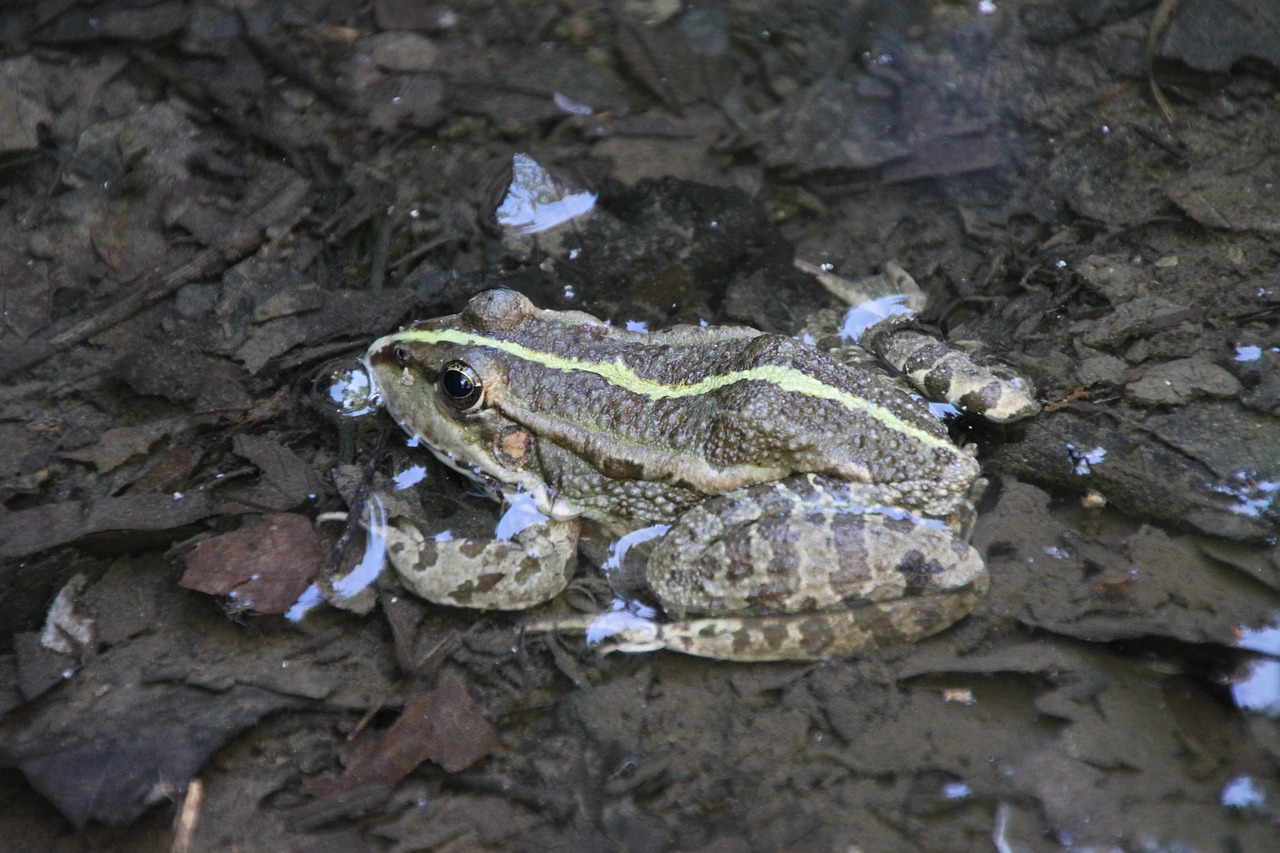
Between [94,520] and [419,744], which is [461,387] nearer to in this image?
[419,744]

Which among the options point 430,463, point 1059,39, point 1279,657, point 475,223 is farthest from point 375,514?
point 1059,39

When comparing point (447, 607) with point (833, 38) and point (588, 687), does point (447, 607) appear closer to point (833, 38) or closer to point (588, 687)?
point (588, 687)

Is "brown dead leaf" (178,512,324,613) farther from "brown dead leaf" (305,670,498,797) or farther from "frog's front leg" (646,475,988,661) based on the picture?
"frog's front leg" (646,475,988,661)

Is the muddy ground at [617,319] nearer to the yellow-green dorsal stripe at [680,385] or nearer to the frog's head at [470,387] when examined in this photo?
the frog's head at [470,387]

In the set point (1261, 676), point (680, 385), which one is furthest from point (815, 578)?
point (1261, 676)

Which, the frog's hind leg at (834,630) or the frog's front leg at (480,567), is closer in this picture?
the frog's hind leg at (834,630)

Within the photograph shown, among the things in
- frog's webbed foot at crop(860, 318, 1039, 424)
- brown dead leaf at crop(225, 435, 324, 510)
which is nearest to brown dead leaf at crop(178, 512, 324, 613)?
brown dead leaf at crop(225, 435, 324, 510)

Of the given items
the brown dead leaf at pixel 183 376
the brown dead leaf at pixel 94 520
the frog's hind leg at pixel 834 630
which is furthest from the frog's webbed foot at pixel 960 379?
the brown dead leaf at pixel 94 520
